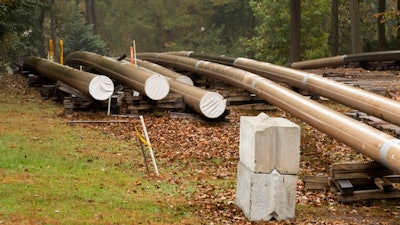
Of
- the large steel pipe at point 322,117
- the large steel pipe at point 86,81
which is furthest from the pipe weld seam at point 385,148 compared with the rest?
the large steel pipe at point 86,81

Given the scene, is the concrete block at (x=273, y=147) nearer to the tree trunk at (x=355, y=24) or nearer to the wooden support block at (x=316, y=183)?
the wooden support block at (x=316, y=183)

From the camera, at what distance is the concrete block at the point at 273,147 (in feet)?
29.8

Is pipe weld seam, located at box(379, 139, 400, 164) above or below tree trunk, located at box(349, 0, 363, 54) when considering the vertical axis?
below

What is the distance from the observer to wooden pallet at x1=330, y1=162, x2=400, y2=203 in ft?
33.7

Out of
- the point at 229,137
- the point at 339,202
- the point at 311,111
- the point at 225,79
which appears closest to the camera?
the point at 339,202

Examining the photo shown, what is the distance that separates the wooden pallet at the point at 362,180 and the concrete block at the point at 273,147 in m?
1.55

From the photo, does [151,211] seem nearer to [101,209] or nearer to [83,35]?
[101,209]

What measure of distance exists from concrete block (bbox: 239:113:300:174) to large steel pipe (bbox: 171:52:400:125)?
4.25m

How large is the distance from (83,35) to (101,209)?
1497 inches

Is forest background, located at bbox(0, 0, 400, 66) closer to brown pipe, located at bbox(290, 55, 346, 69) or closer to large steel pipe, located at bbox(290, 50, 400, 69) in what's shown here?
brown pipe, located at bbox(290, 55, 346, 69)

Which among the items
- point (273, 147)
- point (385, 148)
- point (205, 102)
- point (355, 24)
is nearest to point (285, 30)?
point (355, 24)

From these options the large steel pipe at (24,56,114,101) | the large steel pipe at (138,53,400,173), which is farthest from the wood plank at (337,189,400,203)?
the large steel pipe at (24,56,114,101)

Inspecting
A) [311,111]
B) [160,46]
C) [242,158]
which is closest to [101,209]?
[242,158]

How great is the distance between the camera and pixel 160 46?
62812 millimetres
